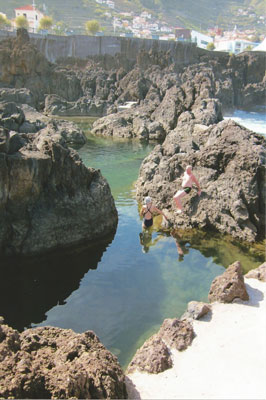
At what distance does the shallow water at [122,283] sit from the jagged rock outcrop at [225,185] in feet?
1.85

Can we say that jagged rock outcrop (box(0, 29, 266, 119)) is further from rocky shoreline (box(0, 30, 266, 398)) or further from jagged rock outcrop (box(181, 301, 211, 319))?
jagged rock outcrop (box(181, 301, 211, 319))

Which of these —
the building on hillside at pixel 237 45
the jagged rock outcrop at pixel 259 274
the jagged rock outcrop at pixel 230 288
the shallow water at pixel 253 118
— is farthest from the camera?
the building on hillside at pixel 237 45

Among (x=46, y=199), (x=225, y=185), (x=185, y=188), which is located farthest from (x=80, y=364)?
(x=225, y=185)

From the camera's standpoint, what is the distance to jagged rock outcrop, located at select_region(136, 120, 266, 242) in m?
11.3

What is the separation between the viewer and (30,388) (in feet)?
13.6

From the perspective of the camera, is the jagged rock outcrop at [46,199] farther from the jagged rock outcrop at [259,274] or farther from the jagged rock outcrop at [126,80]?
the jagged rock outcrop at [126,80]

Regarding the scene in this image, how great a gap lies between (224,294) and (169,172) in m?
6.45

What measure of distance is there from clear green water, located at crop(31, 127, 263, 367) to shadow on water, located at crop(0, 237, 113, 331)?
217mm

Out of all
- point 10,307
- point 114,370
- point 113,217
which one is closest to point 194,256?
point 113,217

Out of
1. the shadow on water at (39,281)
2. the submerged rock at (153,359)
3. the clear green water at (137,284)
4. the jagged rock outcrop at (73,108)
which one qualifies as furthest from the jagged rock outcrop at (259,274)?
the jagged rock outcrop at (73,108)

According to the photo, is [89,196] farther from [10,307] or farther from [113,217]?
[10,307]

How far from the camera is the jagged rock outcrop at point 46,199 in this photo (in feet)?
30.6

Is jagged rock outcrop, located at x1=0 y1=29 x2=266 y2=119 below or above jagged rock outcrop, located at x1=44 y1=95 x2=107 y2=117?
below

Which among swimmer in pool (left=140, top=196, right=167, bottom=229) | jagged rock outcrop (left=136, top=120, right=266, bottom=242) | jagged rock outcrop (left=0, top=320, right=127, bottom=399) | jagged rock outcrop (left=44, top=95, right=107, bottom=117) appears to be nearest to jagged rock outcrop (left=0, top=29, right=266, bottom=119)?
jagged rock outcrop (left=44, top=95, right=107, bottom=117)
